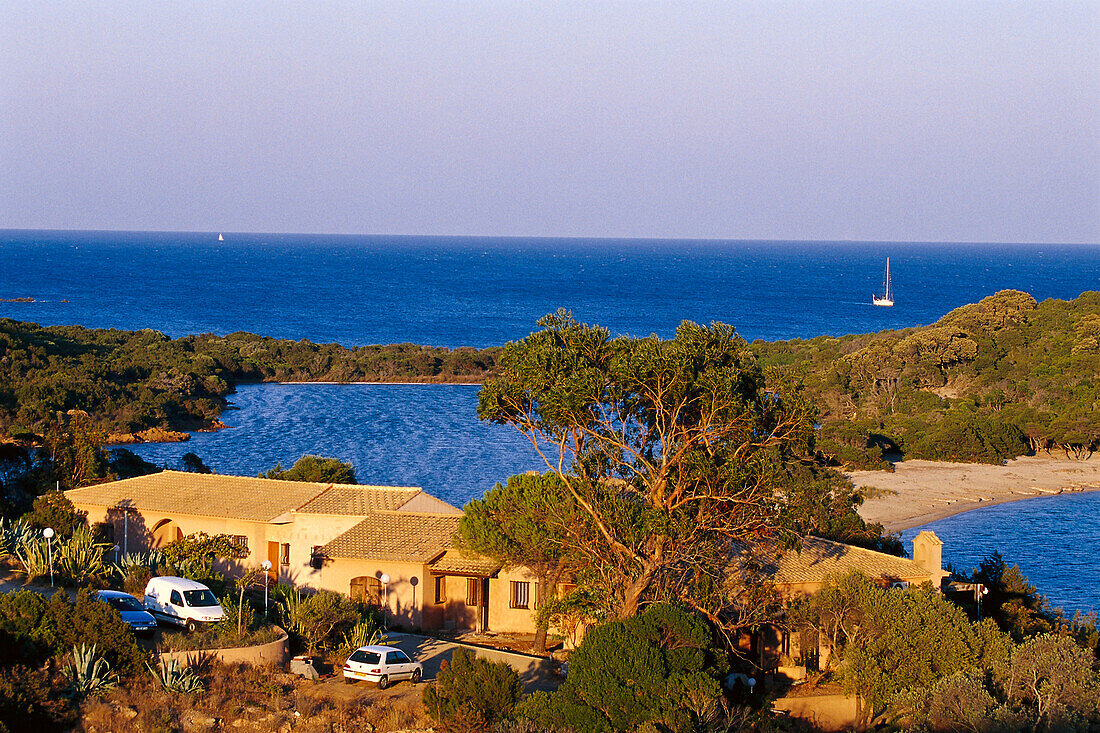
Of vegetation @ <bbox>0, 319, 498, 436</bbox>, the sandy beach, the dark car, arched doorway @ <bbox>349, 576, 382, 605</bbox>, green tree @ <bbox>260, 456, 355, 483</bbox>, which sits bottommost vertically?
the sandy beach

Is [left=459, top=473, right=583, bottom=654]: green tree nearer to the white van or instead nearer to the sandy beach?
the white van

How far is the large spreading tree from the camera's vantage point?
62.8 ft

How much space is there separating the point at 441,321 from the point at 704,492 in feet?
377

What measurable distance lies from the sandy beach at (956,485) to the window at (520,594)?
19.2 metres

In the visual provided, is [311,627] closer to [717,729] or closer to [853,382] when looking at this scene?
[717,729]

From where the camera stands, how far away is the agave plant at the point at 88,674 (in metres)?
15.2

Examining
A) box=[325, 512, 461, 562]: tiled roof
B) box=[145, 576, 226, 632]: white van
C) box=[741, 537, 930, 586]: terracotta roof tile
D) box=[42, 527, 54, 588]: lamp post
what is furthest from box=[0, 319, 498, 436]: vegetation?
box=[741, 537, 930, 586]: terracotta roof tile

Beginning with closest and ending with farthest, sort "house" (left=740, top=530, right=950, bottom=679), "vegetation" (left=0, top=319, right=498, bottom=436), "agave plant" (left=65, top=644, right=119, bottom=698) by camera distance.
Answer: "agave plant" (left=65, top=644, right=119, bottom=698) < "house" (left=740, top=530, right=950, bottom=679) < "vegetation" (left=0, top=319, right=498, bottom=436)

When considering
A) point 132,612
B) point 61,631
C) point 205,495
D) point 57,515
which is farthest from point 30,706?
point 57,515

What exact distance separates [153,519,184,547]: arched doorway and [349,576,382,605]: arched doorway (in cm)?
599

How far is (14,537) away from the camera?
25.1 meters

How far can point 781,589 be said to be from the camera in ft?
72.7

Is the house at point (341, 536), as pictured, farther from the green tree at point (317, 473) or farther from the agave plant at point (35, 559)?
the green tree at point (317, 473)

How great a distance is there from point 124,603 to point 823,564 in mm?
13891
